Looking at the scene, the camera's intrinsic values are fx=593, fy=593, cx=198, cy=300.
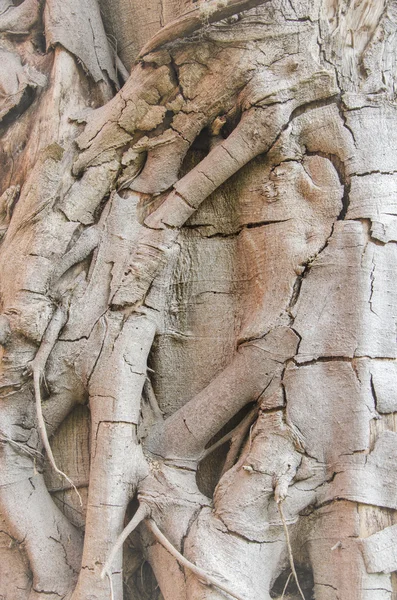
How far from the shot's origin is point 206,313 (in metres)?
2.18

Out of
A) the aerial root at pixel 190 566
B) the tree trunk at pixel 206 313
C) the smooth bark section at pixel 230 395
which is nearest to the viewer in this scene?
the aerial root at pixel 190 566

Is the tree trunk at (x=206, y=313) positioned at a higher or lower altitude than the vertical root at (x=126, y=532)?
higher

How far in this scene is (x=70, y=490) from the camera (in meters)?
2.04

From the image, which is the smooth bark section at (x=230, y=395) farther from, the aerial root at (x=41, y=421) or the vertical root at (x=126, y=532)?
the aerial root at (x=41, y=421)

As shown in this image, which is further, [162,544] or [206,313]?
[206,313]

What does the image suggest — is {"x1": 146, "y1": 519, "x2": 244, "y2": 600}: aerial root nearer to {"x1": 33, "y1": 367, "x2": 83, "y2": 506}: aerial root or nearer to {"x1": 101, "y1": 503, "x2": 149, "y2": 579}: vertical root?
{"x1": 101, "y1": 503, "x2": 149, "y2": 579}: vertical root

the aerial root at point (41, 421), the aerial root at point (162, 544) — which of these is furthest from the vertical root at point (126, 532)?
the aerial root at point (41, 421)

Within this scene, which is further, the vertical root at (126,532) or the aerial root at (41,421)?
the aerial root at (41,421)

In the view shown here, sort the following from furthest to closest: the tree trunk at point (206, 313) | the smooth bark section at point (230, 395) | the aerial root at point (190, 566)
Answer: the smooth bark section at point (230, 395) < the tree trunk at point (206, 313) < the aerial root at point (190, 566)

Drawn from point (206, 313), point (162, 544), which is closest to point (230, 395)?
point (206, 313)

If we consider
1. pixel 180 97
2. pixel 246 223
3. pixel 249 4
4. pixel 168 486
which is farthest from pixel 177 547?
pixel 249 4

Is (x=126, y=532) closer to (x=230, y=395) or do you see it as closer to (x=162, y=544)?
(x=162, y=544)

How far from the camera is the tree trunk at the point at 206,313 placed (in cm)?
176

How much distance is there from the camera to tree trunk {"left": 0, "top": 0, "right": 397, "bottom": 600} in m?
1.76
